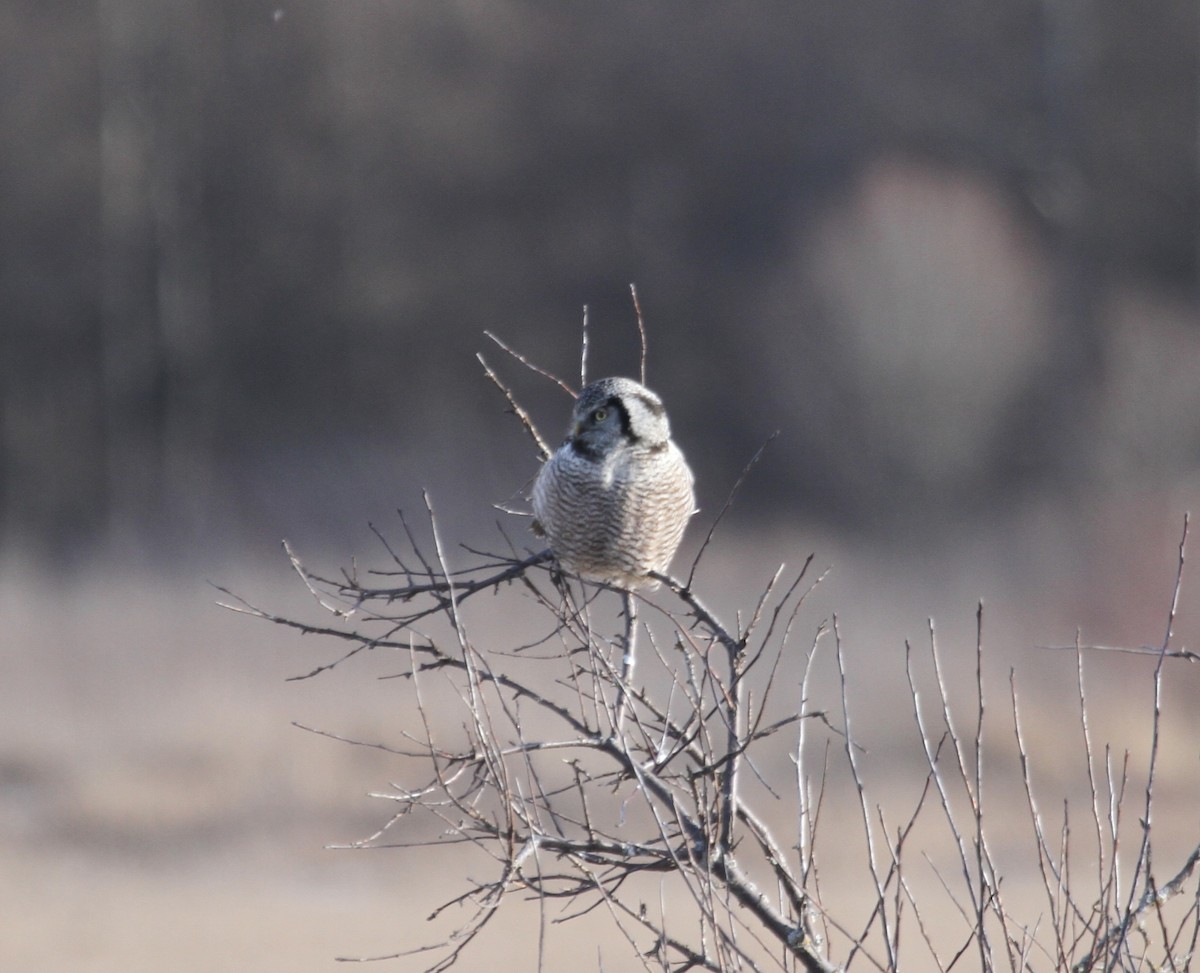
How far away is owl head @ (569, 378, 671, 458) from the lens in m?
4.77

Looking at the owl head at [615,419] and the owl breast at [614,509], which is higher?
the owl head at [615,419]

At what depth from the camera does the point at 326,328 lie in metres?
18.8

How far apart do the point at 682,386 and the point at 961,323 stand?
131 inches

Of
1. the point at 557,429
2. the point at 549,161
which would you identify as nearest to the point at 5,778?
the point at 557,429

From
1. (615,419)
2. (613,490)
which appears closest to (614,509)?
(613,490)

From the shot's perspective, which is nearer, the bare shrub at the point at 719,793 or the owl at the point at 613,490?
the bare shrub at the point at 719,793

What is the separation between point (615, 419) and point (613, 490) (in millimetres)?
230

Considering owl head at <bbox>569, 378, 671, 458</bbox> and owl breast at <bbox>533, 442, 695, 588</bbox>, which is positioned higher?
owl head at <bbox>569, 378, 671, 458</bbox>

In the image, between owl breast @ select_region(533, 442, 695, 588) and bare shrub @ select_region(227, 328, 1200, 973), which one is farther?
owl breast @ select_region(533, 442, 695, 588)

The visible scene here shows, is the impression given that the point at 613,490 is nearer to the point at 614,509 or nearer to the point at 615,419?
the point at 614,509

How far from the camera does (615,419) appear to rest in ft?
15.9

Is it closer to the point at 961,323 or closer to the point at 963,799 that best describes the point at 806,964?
the point at 963,799

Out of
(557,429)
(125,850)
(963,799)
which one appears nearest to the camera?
(125,850)

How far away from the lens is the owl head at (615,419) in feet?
15.6
